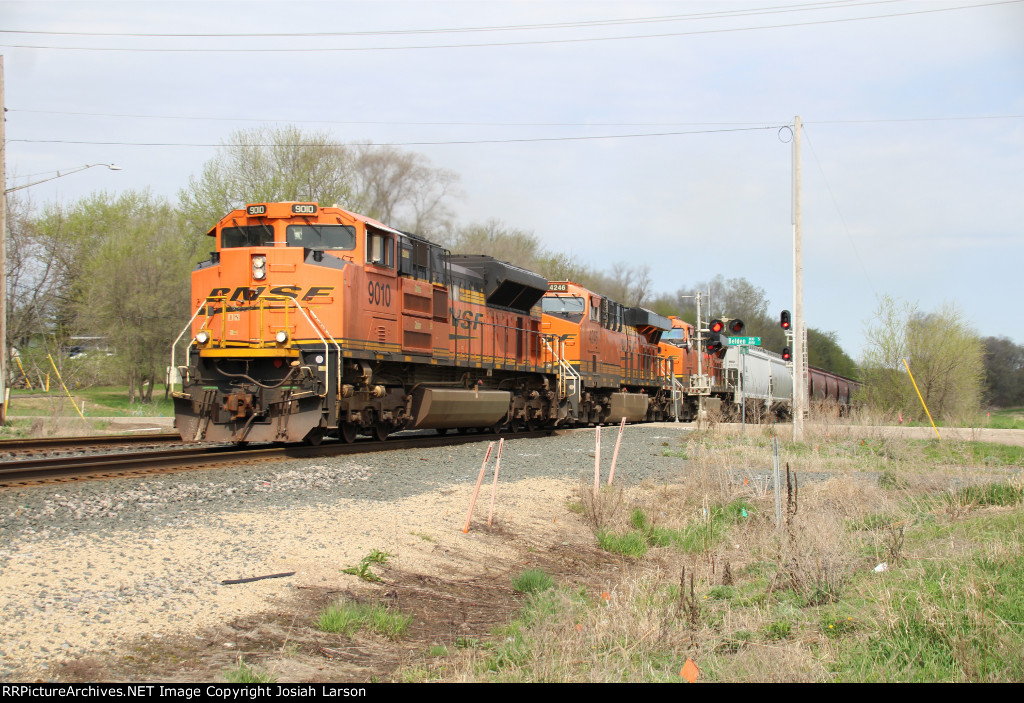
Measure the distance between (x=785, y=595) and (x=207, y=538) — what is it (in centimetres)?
489

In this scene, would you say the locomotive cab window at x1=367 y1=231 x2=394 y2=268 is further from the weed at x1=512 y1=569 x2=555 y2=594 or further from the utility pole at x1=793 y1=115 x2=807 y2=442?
the utility pole at x1=793 y1=115 x2=807 y2=442

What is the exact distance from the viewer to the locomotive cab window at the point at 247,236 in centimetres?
1326

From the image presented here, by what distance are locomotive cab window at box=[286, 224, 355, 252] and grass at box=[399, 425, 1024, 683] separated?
590 centimetres

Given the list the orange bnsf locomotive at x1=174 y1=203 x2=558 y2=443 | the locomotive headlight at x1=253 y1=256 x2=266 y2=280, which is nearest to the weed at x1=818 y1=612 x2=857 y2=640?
the orange bnsf locomotive at x1=174 y1=203 x2=558 y2=443

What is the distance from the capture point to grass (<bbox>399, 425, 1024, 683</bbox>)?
190 inches

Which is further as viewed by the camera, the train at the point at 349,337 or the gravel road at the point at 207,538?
the train at the point at 349,337

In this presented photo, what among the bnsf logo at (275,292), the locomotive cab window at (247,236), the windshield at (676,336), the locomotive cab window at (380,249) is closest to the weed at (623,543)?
the bnsf logo at (275,292)

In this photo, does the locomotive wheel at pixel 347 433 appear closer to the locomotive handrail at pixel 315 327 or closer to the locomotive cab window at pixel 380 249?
the locomotive handrail at pixel 315 327

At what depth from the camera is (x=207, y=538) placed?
6.80 metres

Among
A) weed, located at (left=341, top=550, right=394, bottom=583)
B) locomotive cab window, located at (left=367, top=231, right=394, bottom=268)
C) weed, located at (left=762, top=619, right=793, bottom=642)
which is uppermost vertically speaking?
locomotive cab window, located at (left=367, top=231, right=394, bottom=268)

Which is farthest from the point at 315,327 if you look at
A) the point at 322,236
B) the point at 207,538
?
the point at 207,538

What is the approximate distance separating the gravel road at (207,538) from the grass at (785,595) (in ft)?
4.73

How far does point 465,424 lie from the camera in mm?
16531
